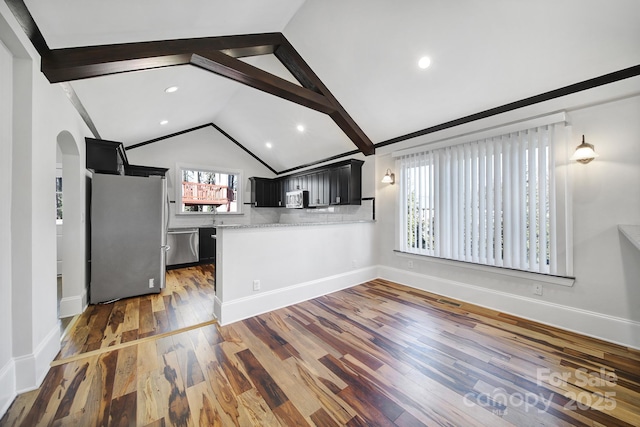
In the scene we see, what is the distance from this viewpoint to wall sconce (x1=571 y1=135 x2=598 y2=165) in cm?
225

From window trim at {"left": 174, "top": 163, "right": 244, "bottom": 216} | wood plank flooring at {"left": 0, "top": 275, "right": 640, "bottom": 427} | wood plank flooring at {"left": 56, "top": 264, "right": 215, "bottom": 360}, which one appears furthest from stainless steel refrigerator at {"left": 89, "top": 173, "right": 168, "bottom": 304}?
window trim at {"left": 174, "top": 163, "right": 244, "bottom": 216}

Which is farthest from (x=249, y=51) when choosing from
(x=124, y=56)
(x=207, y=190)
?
(x=207, y=190)

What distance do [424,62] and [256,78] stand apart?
1.96 m

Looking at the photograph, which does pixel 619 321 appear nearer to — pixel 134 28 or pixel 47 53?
pixel 134 28

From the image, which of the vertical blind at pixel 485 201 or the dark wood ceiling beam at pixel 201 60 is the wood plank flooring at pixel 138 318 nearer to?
the dark wood ceiling beam at pixel 201 60

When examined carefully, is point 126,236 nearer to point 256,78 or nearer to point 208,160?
point 256,78

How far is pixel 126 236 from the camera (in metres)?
3.26

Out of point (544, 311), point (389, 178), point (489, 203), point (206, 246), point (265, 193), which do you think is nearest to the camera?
point (544, 311)

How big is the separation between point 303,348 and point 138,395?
3.89 ft

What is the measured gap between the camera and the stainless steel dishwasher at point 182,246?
504 cm

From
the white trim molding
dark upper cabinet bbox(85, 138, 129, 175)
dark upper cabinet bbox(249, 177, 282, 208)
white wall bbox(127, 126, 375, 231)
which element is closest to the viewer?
the white trim molding

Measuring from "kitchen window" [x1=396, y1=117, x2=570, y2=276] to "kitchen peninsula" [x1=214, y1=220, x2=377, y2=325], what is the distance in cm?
100

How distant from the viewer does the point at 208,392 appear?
62.8 inches

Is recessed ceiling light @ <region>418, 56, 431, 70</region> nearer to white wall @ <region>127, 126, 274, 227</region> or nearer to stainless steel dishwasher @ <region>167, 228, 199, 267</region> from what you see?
white wall @ <region>127, 126, 274, 227</region>
